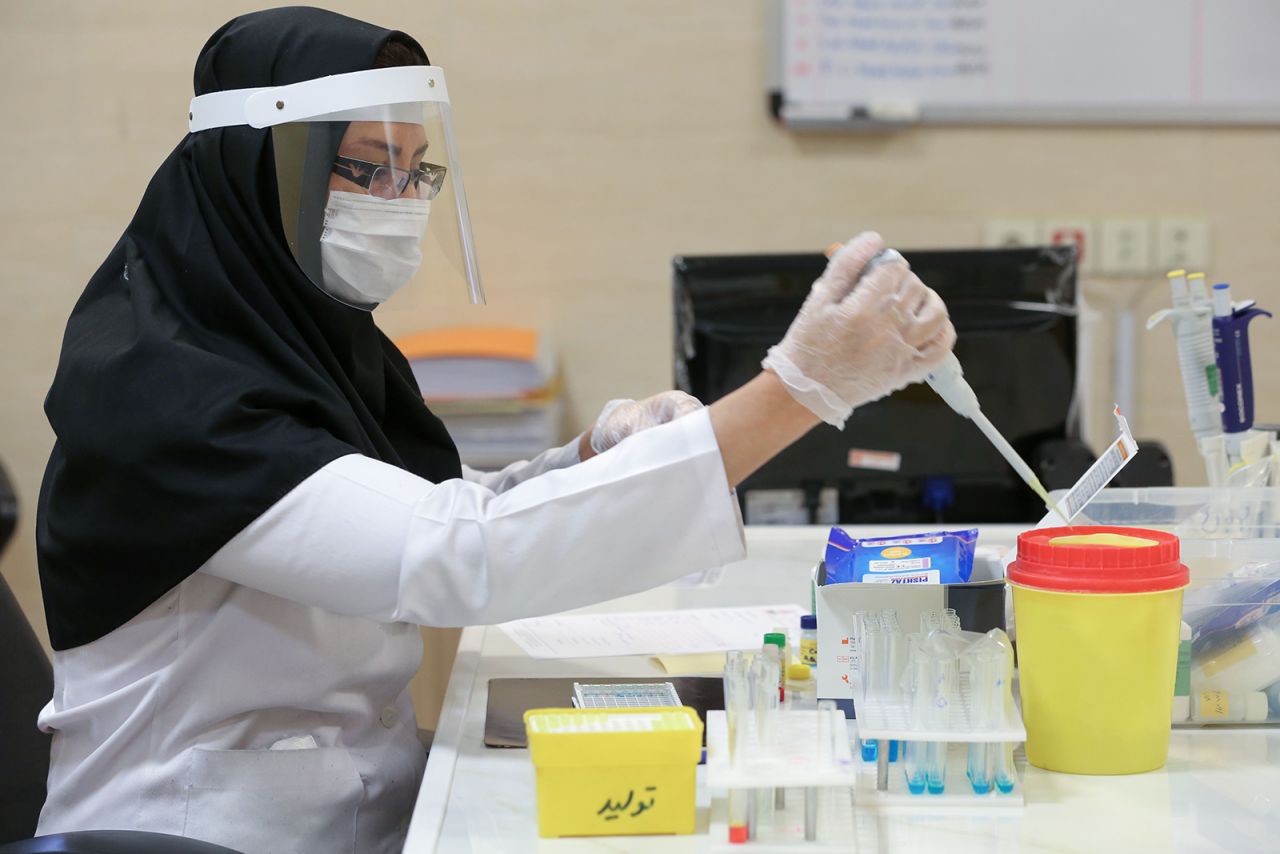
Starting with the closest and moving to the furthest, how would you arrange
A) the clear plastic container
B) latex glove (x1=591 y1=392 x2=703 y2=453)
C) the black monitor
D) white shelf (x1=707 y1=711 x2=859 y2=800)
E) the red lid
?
white shelf (x1=707 y1=711 x2=859 y2=800)
the red lid
the clear plastic container
latex glove (x1=591 y1=392 x2=703 y2=453)
the black monitor

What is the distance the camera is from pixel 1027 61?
2.76 m

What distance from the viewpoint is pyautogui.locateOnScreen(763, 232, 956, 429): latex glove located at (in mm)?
1002

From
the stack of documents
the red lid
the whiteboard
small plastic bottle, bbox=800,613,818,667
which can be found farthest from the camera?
the whiteboard

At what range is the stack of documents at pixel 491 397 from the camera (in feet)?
8.59

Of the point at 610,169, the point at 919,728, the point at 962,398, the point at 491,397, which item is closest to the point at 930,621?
the point at 919,728

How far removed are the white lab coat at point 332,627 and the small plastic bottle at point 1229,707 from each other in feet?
1.38

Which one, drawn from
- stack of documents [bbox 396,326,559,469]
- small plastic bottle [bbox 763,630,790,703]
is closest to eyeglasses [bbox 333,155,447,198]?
small plastic bottle [bbox 763,630,790,703]

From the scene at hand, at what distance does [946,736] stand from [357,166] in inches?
29.5

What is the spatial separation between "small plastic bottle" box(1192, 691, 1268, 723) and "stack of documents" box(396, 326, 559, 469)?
1684mm

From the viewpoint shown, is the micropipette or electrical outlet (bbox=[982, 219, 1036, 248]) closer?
the micropipette

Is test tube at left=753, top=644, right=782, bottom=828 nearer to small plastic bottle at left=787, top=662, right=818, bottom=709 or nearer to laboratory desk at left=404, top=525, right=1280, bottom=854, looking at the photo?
laboratory desk at left=404, top=525, right=1280, bottom=854

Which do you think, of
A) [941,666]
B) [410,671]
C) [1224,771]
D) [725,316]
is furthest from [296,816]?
[725,316]

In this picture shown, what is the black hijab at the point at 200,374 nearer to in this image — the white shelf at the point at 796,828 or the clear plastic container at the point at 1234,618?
the white shelf at the point at 796,828

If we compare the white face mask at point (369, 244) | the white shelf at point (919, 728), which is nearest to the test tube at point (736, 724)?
the white shelf at point (919, 728)
